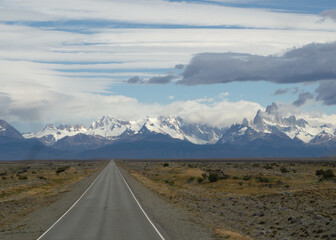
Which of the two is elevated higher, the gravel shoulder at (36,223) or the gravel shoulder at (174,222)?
the gravel shoulder at (174,222)

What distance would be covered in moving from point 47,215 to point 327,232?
17.1 metres

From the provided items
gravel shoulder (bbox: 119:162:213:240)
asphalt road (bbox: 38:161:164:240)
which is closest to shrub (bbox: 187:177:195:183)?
gravel shoulder (bbox: 119:162:213:240)

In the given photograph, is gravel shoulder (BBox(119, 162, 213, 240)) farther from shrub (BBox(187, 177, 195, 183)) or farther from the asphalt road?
shrub (BBox(187, 177, 195, 183))

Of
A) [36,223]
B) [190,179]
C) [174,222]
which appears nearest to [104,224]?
[174,222]

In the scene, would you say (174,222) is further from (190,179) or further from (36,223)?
(190,179)

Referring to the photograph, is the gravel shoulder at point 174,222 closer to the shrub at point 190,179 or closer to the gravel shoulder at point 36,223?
the gravel shoulder at point 36,223

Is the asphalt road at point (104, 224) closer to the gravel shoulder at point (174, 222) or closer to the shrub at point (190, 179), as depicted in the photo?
the gravel shoulder at point (174, 222)

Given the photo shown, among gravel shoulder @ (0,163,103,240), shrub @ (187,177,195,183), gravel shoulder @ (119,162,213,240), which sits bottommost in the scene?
gravel shoulder @ (0,163,103,240)

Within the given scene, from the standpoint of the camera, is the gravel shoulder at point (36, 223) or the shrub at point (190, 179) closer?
the gravel shoulder at point (36, 223)

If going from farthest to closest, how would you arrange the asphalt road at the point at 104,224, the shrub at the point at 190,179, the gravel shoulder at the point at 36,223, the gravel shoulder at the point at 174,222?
the shrub at the point at 190,179
the gravel shoulder at the point at 36,223
the gravel shoulder at the point at 174,222
the asphalt road at the point at 104,224

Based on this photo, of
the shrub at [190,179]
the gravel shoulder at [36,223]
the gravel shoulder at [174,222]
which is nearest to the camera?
the gravel shoulder at [174,222]

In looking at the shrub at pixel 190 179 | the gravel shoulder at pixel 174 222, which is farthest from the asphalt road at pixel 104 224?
the shrub at pixel 190 179

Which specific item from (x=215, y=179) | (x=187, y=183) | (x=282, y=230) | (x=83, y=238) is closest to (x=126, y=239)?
(x=83, y=238)

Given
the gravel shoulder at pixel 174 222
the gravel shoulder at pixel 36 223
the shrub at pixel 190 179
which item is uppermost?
the shrub at pixel 190 179
